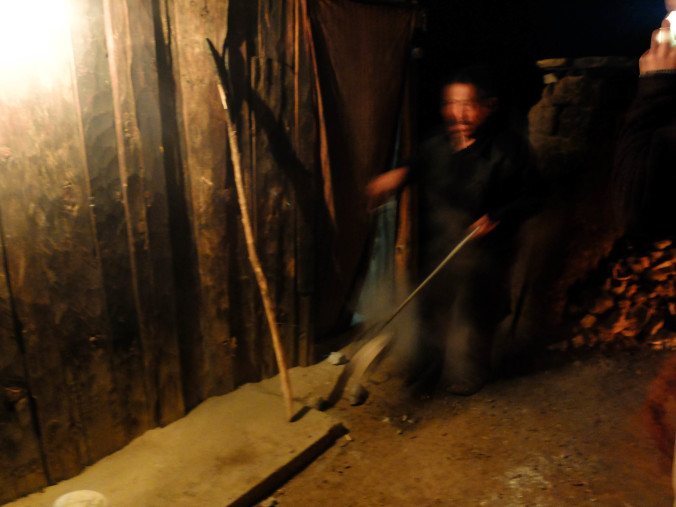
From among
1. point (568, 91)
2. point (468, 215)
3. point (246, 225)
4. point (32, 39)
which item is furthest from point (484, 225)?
point (32, 39)

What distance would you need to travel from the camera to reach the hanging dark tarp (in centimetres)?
392

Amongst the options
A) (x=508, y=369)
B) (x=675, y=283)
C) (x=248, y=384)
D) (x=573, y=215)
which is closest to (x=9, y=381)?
(x=248, y=384)

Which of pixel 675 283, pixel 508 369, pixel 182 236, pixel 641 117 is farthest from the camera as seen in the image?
pixel 675 283

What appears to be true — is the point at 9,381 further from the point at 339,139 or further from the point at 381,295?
the point at 381,295

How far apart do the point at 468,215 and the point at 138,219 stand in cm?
240

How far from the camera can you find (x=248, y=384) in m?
3.94

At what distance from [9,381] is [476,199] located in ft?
10.4

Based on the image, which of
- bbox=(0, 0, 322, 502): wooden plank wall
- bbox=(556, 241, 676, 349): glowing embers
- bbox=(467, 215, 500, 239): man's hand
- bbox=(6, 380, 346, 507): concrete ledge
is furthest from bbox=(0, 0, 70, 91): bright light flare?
bbox=(556, 241, 676, 349): glowing embers

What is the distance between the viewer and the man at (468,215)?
374 cm

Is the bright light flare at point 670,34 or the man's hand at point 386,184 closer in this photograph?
the bright light flare at point 670,34

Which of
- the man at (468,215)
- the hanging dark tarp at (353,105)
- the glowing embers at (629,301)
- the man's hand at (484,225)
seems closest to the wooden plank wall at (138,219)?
the hanging dark tarp at (353,105)

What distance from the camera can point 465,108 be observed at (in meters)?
3.74

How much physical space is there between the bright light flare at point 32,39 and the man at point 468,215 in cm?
244

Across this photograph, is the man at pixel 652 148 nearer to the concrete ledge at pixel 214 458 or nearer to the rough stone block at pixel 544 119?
the concrete ledge at pixel 214 458
